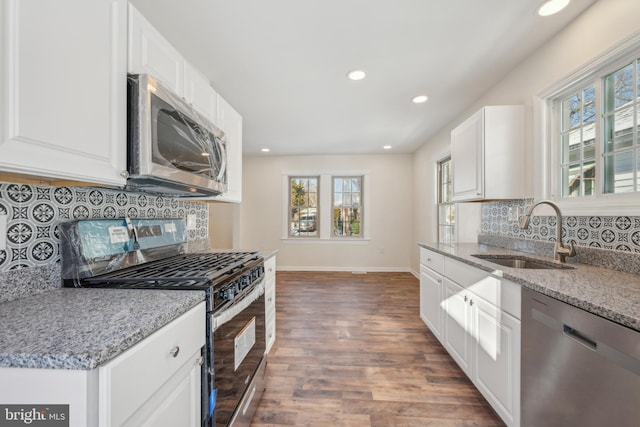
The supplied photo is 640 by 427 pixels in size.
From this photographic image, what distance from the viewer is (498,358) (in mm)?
1452

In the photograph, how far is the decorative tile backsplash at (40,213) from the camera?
0.97 m

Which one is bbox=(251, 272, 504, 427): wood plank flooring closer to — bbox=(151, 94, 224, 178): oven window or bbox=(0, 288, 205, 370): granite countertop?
bbox=(0, 288, 205, 370): granite countertop

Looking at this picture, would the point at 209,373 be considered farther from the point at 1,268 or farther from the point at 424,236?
the point at 424,236

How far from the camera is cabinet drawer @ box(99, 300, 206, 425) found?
603mm

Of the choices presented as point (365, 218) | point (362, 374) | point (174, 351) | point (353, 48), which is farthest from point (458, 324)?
point (365, 218)

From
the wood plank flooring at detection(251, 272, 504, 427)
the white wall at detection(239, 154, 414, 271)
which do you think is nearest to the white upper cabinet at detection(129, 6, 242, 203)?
the wood plank flooring at detection(251, 272, 504, 427)

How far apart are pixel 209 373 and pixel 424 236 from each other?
4353mm

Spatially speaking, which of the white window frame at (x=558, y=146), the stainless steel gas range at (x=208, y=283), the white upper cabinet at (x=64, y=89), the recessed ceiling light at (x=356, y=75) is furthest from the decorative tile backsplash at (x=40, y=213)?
the white window frame at (x=558, y=146)

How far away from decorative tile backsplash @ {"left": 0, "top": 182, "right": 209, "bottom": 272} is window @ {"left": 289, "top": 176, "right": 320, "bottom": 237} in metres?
4.30

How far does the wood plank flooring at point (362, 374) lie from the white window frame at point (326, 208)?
2.20 metres

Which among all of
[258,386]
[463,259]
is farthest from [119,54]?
[463,259]

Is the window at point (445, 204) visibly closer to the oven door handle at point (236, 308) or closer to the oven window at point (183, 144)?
the oven door handle at point (236, 308)

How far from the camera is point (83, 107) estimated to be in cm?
89

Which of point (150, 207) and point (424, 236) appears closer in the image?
point (150, 207)
